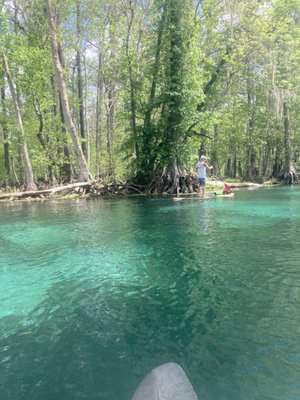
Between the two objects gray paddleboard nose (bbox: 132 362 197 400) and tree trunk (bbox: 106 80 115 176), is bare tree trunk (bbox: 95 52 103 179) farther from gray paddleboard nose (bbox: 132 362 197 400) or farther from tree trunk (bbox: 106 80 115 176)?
gray paddleboard nose (bbox: 132 362 197 400)

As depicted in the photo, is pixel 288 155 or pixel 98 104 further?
pixel 288 155

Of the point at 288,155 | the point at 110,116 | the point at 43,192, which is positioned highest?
the point at 110,116

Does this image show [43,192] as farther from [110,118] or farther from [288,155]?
[288,155]

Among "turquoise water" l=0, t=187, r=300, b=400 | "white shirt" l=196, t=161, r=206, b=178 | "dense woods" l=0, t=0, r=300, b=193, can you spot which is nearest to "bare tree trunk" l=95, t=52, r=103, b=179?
"dense woods" l=0, t=0, r=300, b=193

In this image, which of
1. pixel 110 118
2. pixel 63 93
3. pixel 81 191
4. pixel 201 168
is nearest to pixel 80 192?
pixel 81 191

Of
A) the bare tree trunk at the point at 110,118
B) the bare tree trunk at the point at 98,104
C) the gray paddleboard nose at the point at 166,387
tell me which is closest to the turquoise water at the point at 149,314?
the gray paddleboard nose at the point at 166,387

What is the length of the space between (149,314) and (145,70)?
832 inches

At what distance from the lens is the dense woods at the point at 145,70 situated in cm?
2122

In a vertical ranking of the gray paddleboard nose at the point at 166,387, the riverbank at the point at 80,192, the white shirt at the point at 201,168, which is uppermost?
the white shirt at the point at 201,168

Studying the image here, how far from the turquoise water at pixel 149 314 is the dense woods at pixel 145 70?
46.6ft

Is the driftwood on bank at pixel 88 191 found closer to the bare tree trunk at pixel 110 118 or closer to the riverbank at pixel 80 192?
the riverbank at pixel 80 192

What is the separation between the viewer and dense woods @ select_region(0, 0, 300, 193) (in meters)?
21.2

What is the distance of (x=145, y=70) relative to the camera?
Answer: 74.5 feet

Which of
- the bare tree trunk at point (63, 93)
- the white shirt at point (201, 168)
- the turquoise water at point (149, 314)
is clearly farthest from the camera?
the bare tree trunk at point (63, 93)
